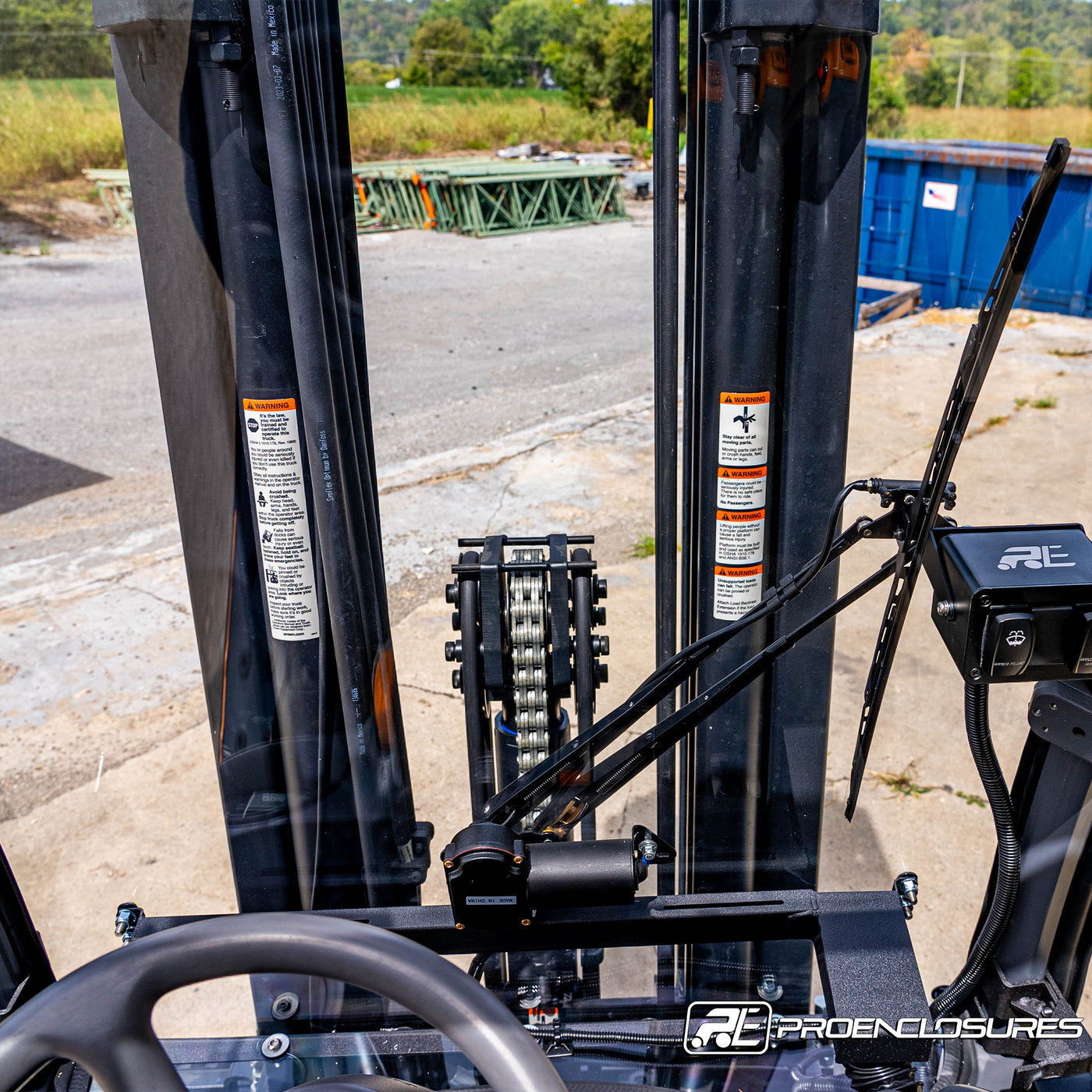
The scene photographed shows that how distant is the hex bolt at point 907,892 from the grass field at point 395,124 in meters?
0.94

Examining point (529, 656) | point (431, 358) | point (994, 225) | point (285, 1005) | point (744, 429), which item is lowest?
point (431, 358)

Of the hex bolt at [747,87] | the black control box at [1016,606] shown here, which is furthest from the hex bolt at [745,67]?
the black control box at [1016,606]

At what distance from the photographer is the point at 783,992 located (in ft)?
5.17

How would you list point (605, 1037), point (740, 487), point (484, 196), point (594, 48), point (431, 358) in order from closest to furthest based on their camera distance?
point (605, 1037), point (594, 48), point (740, 487), point (484, 196), point (431, 358)

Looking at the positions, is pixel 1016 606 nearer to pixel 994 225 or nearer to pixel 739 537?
pixel 994 225

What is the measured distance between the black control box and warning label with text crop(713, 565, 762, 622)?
447mm

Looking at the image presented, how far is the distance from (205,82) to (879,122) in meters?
0.94

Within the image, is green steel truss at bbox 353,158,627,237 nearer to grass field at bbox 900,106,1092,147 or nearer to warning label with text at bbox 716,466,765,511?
warning label with text at bbox 716,466,765,511

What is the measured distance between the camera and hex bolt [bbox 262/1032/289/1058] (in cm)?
126

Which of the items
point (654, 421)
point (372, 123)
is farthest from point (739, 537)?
point (372, 123)

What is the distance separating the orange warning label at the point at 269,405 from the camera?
4.72 feet

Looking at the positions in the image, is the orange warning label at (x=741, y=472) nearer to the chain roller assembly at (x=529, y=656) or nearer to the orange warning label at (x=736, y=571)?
the orange warning label at (x=736, y=571)

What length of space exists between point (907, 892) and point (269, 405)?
1.13 meters

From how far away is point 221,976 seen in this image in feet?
3.04
